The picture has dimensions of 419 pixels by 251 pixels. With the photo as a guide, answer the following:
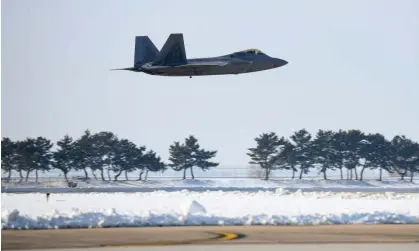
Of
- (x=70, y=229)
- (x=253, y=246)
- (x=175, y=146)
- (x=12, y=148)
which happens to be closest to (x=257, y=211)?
(x=70, y=229)

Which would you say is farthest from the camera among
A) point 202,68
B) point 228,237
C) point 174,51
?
point 202,68

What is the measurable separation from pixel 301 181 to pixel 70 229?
52275mm

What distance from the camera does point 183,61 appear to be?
3550 cm

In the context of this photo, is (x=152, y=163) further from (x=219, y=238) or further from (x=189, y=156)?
(x=219, y=238)

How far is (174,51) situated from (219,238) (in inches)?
616

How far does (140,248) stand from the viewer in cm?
1855

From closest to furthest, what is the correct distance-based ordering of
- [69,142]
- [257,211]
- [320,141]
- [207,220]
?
[207,220]
[257,211]
[69,142]
[320,141]

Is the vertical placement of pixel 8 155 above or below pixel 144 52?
below

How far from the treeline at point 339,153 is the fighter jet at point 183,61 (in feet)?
136

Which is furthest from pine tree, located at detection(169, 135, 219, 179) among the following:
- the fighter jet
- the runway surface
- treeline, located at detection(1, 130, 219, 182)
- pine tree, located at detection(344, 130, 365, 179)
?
the runway surface

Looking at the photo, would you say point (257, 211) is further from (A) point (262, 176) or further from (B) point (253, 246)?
(A) point (262, 176)

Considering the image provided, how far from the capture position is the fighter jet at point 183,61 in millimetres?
35156

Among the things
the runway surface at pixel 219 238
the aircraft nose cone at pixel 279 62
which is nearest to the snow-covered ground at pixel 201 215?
the runway surface at pixel 219 238

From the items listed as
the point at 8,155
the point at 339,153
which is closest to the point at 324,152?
the point at 339,153
